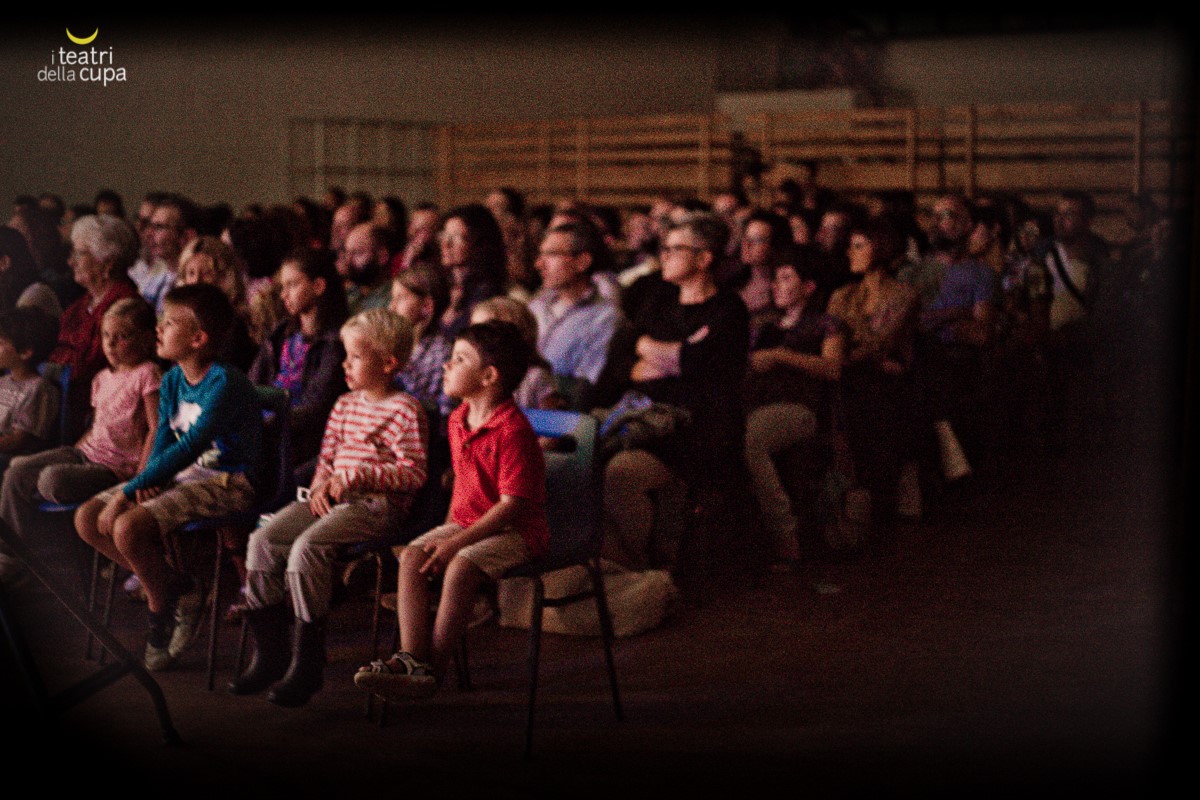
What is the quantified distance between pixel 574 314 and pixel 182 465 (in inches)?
74.5

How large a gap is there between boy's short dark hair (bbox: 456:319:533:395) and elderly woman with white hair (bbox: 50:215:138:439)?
1.84 m

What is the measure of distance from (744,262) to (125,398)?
3.14 metres

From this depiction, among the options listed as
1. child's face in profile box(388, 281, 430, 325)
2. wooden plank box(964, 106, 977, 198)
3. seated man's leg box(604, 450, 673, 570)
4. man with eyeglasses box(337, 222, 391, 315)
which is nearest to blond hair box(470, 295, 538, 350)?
child's face in profile box(388, 281, 430, 325)

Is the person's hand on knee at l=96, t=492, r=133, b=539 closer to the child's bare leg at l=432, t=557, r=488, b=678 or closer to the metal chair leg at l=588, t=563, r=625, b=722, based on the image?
the child's bare leg at l=432, t=557, r=488, b=678

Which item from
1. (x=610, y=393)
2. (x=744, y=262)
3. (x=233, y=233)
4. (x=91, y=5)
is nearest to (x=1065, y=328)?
(x=744, y=262)

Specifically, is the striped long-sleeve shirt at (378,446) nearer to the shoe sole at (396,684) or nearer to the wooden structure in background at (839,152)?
the shoe sole at (396,684)

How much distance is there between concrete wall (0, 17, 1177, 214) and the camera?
12.9 ft

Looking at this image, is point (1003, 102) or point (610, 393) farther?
point (1003, 102)

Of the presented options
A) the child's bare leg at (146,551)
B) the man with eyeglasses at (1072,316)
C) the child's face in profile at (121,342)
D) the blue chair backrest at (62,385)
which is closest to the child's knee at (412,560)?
the child's bare leg at (146,551)

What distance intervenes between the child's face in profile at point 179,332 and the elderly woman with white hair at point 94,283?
3.30 feet

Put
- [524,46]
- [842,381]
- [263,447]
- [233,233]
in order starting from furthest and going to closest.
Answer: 1. [233,233]
2. [842,381]
3. [263,447]
4. [524,46]

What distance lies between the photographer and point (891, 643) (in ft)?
15.5

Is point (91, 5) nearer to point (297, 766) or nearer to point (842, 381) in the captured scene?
point (297, 766)

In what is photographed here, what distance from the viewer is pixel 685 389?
5.34 m
